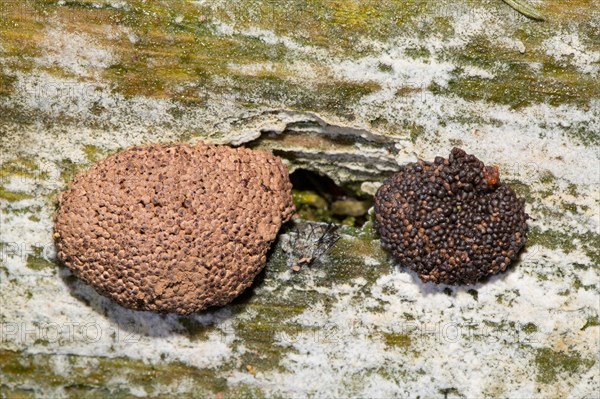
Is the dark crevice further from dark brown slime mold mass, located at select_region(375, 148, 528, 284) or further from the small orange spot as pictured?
the small orange spot

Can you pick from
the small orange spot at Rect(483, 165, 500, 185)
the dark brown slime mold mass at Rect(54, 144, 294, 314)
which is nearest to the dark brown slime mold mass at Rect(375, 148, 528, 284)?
the small orange spot at Rect(483, 165, 500, 185)

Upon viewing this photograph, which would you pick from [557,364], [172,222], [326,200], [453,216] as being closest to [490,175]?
[453,216]

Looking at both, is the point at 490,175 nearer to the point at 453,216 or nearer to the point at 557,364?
the point at 453,216

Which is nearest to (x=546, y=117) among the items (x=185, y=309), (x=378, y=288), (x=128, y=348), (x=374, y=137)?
(x=374, y=137)

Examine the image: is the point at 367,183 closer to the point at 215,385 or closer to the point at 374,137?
the point at 374,137

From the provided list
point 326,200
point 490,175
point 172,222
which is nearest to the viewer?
point 172,222

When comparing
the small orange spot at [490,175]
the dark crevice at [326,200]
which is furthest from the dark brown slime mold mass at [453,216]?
the dark crevice at [326,200]
